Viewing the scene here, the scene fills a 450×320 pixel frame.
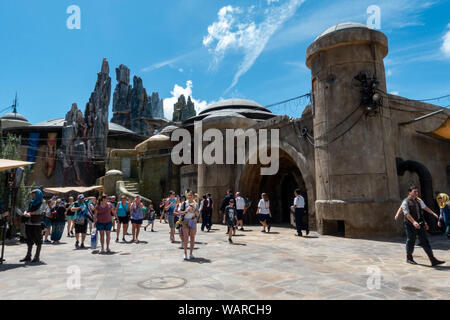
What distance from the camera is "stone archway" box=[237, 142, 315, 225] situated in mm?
16750

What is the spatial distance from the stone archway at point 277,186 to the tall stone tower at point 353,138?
16.3ft

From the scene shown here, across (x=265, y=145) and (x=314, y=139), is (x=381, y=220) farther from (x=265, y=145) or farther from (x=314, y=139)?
(x=265, y=145)

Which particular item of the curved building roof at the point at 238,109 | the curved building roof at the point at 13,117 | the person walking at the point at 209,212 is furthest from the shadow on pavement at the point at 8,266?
the curved building roof at the point at 13,117

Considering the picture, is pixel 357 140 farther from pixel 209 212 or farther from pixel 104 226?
pixel 104 226

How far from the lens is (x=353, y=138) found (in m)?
10.6

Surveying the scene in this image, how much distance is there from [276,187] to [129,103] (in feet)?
243

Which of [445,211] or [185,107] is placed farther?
[185,107]

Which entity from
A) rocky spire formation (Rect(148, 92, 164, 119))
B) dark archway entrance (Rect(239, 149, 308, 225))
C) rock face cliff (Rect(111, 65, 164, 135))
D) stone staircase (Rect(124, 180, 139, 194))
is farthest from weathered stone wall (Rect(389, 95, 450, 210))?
rocky spire formation (Rect(148, 92, 164, 119))

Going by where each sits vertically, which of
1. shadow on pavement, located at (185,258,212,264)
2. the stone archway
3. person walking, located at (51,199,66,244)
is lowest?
shadow on pavement, located at (185,258,212,264)

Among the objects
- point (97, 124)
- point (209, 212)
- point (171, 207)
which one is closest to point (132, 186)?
point (209, 212)

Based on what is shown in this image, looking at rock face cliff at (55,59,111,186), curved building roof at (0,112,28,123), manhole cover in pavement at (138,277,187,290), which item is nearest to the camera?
manhole cover in pavement at (138,277,187,290)

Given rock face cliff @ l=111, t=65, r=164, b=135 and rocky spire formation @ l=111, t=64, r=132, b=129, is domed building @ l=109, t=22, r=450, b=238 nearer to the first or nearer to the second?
rock face cliff @ l=111, t=65, r=164, b=135

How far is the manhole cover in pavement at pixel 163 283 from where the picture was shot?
460 cm
